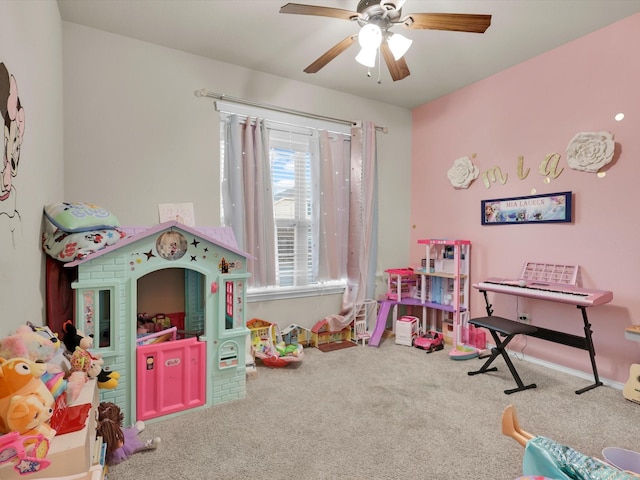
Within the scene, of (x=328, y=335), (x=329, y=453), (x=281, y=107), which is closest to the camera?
(x=329, y=453)

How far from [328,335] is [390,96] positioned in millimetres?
2562

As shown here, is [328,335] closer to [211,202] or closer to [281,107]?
[211,202]

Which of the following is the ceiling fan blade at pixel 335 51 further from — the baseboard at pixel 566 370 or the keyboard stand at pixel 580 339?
the baseboard at pixel 566 370

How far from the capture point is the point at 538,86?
2.95 m

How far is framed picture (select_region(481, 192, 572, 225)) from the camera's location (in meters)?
2.79

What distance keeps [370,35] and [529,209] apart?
2.06 meters

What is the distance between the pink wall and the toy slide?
2.81 feet

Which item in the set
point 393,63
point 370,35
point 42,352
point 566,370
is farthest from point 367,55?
point 566,370

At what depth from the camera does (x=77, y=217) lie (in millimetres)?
1896

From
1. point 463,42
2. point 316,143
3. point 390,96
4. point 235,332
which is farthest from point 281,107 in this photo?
→ point 235,332

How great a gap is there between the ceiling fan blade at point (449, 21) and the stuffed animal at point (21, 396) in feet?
7.14

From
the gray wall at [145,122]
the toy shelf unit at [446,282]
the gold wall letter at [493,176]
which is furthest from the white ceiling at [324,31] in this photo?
the toy shelf unit at [446,282]

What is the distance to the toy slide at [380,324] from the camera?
136 inches

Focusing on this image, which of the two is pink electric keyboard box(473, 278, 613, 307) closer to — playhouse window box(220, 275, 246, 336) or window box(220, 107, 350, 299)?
window box(220, 107, 350, 299)
